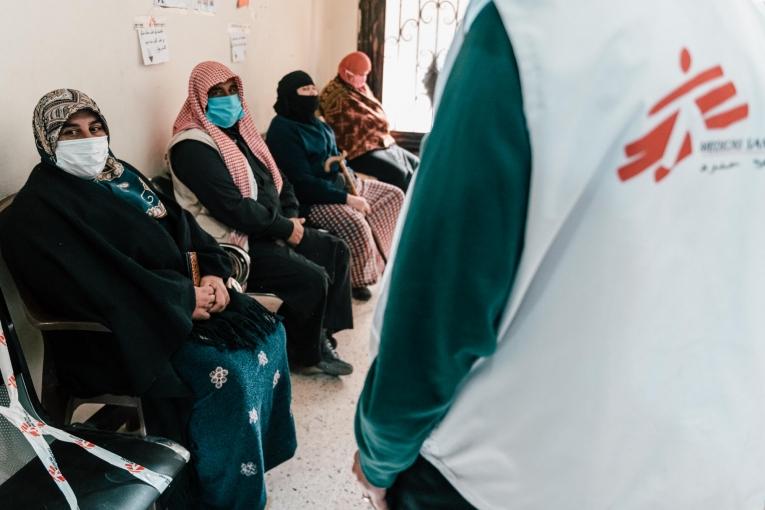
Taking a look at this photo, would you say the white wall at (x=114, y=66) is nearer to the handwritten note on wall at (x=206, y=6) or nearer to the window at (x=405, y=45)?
the handwritten note on wall at (x=206, y=6)

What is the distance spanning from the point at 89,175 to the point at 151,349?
46cm

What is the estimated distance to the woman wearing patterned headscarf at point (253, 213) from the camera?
205cm

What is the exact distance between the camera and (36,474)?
3.68 feet

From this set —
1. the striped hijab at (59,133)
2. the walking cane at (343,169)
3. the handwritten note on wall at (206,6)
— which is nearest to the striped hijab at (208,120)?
the handwritten note on wall at (206,6)

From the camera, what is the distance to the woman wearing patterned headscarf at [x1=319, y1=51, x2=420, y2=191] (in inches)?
135

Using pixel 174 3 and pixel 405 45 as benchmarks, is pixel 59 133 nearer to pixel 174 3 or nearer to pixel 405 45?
pixel 174 3

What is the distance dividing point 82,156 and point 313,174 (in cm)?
144

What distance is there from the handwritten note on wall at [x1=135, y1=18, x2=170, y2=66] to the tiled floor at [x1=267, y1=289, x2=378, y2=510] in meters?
1.27

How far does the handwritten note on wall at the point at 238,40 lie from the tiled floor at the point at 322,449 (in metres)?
1.46

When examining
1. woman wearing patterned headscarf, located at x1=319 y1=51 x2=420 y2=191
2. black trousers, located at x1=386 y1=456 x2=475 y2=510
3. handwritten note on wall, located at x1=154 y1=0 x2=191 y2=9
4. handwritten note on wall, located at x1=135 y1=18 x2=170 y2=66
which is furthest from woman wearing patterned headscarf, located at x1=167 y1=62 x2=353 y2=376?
black trousers, located at x1=386 y1=456 x2=475 y2=510

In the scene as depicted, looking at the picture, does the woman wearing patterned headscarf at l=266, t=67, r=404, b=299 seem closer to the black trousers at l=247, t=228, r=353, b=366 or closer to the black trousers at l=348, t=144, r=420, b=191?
the black trousers at l=247, t=228, r=353, b=366

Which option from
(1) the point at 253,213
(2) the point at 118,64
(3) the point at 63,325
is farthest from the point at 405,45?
(3) the point at 63,325

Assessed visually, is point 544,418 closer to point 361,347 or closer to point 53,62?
point 53,62

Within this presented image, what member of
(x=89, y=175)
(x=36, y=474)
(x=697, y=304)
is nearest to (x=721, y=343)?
(x=697, y=304)
